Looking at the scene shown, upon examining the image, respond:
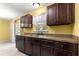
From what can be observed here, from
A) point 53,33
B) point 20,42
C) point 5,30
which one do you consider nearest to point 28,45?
point 20,42

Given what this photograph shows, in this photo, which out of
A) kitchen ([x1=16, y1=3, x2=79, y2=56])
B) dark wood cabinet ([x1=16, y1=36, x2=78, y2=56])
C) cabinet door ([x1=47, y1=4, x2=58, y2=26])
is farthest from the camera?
cabinet door ([x1=47, y1=4, x2=58, y2=26])

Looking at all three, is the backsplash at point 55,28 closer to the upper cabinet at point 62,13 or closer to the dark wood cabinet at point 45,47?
the upper cabinet at point 62,13

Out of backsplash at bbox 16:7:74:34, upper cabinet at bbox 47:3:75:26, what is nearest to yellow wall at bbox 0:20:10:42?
backsplash at bbox 16:7:74:34

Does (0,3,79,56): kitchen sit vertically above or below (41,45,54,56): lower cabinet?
above

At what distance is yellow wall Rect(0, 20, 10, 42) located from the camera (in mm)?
9348

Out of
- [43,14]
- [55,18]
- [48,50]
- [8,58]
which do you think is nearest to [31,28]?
[43,14]

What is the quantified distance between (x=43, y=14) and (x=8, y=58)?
Result: 406cm

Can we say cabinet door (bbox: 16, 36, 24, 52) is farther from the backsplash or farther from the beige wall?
the beige wall

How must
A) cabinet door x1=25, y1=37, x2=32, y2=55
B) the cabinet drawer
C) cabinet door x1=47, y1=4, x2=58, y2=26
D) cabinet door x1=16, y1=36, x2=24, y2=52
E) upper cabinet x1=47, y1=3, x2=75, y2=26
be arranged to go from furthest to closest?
1. cabinet door x1=16, y1=36, x2=24, y2=52
2. cabinet door x1=25, y1=37, x2=32, y2=55
3. cabinet door x1=47, y1=4, x2=58, y2=26
4. upper cabinet x1=47, y1=3, x2=75, y2=26
5. the cabinet drawer

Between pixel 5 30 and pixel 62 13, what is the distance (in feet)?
23.2

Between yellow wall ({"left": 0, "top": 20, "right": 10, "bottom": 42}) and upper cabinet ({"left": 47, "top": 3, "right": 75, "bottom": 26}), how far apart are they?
21.2 feet

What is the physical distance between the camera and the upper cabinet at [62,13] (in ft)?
10.1

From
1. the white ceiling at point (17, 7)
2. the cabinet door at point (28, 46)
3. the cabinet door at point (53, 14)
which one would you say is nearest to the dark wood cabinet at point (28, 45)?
the cabinet door at point (28, 46)

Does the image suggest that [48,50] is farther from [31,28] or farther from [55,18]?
[31,28]
